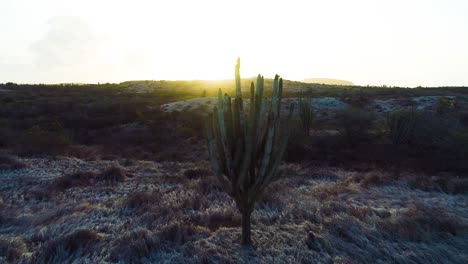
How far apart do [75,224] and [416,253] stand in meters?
5.41

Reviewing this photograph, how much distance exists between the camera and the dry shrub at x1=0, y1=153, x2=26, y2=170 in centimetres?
820

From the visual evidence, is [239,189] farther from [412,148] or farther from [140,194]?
[412,148]

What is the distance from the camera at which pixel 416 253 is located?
453 cm

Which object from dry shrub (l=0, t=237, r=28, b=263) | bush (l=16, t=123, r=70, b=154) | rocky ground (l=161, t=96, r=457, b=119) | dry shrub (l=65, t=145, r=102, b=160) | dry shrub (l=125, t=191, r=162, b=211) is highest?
rocky ground (l=161, t=96, r=457, b=119)

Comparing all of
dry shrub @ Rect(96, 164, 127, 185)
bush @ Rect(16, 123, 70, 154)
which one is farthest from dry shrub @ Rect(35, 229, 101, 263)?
bush @ Rect(16, 123, 70, 154)

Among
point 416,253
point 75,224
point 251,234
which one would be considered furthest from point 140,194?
point 416,253

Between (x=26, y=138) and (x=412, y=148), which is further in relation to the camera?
(x=412, y=148)

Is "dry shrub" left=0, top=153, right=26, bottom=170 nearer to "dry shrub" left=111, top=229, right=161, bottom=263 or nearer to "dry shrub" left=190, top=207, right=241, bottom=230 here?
"dry shrub" left=111, top=229, right=161, bottom=263

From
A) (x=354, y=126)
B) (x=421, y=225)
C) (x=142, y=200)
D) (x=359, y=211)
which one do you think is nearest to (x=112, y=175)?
(x=142, y=200)

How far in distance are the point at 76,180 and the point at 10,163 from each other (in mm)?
2534

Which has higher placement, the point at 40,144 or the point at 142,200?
the point at 40,144

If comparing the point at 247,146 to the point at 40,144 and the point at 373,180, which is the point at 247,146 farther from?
the point at 40,144

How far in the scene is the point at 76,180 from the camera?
7473mm

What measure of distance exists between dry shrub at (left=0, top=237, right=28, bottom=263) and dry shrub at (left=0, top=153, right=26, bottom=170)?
4518 millimetres
